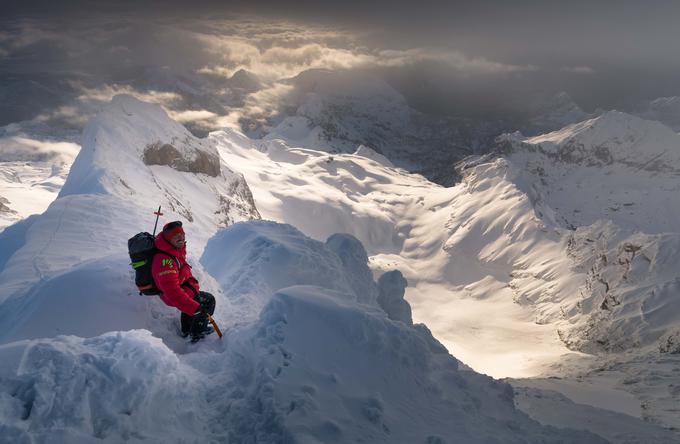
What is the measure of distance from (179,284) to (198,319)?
92cm

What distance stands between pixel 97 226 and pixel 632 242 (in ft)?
376

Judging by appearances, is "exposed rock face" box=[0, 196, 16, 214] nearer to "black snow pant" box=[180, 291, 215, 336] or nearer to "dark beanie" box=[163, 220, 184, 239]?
"black snow pant" box=[180, 291, 215, 336]

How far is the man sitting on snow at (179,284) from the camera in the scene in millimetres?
10805

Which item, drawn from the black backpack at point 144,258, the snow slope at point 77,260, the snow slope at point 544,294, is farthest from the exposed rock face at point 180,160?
the black backpack at point 144,258

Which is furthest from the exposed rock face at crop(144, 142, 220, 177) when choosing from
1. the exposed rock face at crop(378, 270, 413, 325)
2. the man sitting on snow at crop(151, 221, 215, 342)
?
the man sitting on snow at crop(151, 221, 215, 342)

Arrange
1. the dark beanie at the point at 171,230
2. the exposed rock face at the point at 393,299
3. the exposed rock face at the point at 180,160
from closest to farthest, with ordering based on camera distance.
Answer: the dark beanie at the point at 171,230 < the exposed rock face at the point at 393,299 < the exposed rock face at the point at 180,160

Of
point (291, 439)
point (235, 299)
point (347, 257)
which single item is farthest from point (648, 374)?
point (291, 439)

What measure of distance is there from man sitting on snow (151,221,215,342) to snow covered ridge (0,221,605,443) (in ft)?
1.71

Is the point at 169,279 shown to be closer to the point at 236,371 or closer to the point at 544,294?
the point at 236,371

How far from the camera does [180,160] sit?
311 ft

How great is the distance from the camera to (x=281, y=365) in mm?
9508

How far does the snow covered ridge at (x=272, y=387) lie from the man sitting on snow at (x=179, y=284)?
0.52 metres

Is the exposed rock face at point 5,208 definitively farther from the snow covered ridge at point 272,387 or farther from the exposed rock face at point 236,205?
the snow covered ridge at point 272,387

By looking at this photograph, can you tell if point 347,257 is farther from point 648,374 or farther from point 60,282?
point 648,374
